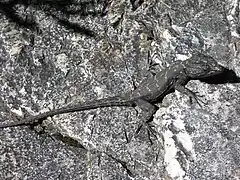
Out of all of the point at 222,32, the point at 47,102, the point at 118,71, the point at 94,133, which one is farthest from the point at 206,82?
the point at 47,102

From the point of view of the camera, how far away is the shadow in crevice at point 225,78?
21.2 ft

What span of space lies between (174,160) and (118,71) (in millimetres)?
1548

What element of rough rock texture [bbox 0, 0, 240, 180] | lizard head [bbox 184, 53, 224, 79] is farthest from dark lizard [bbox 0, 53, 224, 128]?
rough rock texture [bbox 0, 0, 240, 180]

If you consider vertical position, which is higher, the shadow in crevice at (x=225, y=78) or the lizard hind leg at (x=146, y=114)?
the shadow in crevice at (x=225, y=78)

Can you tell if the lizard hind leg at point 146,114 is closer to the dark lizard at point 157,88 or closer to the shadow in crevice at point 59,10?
the dark lizard at point 157,88

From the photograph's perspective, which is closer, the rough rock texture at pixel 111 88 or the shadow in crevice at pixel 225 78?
the rough rock texture at pixel 111 88

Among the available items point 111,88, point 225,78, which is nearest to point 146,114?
point 111,88

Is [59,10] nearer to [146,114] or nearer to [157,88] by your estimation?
[157,88]

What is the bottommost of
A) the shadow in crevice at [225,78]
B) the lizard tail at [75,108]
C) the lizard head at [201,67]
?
the lizard tail at [75,108]

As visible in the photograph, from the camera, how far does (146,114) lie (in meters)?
6.30

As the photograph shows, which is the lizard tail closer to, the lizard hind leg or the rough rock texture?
the rough rock texture

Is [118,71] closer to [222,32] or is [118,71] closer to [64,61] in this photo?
[64,61]

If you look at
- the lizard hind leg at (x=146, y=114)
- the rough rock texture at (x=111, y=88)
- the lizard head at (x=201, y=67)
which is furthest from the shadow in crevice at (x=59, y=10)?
the lizard head at (x=201, y=67)

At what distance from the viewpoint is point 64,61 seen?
6.67m
